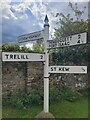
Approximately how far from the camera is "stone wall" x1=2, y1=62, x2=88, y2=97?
4.84 meters

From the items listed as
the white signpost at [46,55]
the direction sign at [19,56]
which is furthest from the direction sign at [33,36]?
the direction sign at [19,56]

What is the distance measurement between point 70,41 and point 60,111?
1872 millimetres

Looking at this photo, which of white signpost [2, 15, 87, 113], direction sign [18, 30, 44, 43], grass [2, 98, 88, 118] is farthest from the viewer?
grass [2, 98, 88, 118]

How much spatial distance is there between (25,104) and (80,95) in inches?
57.8

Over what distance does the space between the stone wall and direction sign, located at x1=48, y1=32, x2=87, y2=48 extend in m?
1.45

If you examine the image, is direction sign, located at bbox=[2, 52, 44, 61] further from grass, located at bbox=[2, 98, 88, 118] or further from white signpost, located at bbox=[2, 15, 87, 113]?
grass, located at bbox=[2, 98, 88, 118]

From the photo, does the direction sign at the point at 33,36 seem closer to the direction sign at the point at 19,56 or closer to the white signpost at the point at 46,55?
the white signpost at the point at 46,55

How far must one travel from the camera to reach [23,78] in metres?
5.04

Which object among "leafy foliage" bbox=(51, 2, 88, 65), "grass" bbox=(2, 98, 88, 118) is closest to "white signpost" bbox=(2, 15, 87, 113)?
"grass" bbox=(2, 98, 88, 118)

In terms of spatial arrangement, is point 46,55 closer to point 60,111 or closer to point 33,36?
point 33,36

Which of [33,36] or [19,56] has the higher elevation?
[33,36]

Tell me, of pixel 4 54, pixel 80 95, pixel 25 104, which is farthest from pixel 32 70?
pixel 4 54

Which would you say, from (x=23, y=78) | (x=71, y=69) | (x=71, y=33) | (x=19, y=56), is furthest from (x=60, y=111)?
(x=71, y=33)

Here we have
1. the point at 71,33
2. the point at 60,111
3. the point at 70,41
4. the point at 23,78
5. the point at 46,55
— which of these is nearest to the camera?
the point at 70,41
